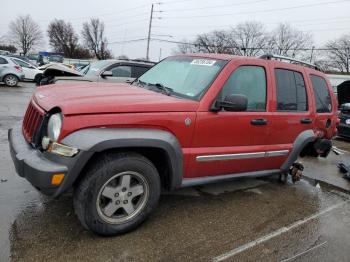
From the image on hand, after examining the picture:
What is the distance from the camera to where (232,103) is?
3781 millimetres

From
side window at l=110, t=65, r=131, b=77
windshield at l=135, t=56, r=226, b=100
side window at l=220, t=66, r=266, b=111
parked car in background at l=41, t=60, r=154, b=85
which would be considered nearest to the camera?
windshield at l=135, t=56, r=226, b=100

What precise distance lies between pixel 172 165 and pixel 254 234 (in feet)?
3.77

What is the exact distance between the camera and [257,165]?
4.61 meters

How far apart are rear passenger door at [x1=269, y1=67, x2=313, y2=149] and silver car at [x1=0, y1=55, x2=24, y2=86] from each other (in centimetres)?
1604

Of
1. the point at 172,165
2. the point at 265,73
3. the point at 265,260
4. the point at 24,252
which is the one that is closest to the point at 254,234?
the point at 265,260

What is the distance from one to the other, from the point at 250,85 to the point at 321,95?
5.55 feet

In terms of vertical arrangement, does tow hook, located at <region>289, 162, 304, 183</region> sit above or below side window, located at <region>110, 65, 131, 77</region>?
below

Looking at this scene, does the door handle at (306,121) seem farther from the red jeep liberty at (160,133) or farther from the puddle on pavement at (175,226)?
the puddle on pavement at (175,226)

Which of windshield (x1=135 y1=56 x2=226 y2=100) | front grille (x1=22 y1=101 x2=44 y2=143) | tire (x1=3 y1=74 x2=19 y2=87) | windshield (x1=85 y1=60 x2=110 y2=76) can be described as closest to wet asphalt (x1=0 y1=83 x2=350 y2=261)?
front grille (x1=22 y1=101 x2=44 y2=143)

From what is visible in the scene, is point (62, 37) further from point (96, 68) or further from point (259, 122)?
point (259, 122)

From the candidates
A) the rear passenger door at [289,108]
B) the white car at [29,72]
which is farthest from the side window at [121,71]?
the white car at [29,72]

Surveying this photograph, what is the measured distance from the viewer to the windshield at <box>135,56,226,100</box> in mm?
4031

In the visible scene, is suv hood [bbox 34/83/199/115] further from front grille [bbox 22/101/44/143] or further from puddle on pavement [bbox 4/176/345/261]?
puddle on pavement [bbox 4/176/345/261]

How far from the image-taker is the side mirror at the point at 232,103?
12.4 feet
